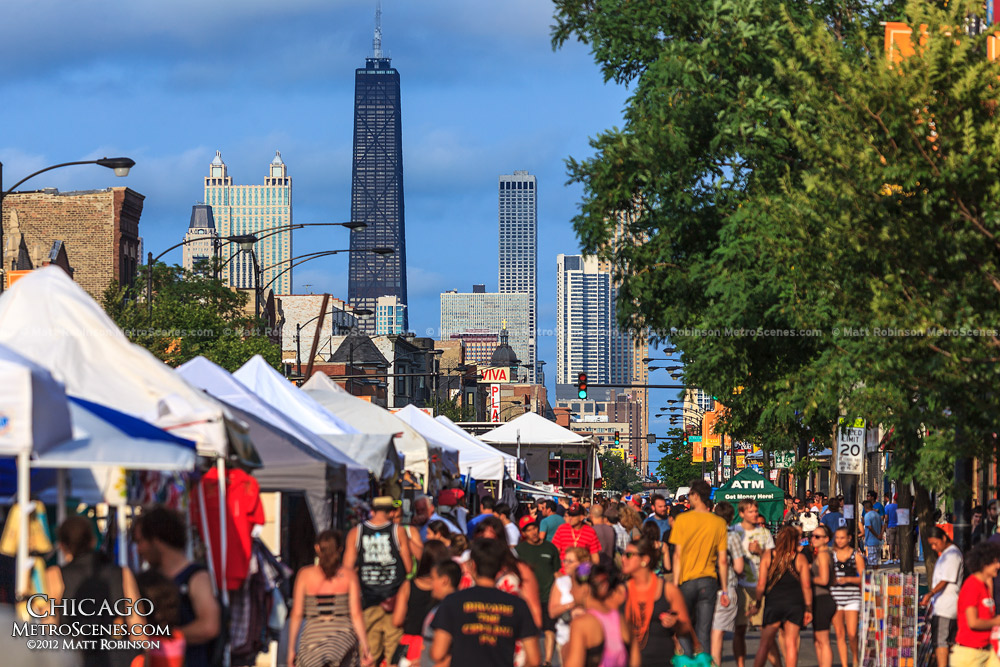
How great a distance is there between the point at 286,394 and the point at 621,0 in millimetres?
11246

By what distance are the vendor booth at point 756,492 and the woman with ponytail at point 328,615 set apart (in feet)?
62.6

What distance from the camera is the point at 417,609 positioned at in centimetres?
1308

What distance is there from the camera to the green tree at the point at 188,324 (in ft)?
137

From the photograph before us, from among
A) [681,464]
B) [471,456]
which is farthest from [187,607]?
[681,464]

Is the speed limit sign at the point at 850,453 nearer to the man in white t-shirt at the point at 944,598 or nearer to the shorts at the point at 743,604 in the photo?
the shorts at the point at 743,604

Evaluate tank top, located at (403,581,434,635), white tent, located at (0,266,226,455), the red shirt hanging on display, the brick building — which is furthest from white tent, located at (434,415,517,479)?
the brick building

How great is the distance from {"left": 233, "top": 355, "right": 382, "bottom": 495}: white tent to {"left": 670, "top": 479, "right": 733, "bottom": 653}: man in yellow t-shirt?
4.13 meters

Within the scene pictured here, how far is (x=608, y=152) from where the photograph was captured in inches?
974

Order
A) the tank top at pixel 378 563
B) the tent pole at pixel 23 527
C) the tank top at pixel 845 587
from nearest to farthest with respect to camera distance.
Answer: the tent pole at pixel 23 527, the tank top at pixel 378 563, the tank top at pixel 845 587

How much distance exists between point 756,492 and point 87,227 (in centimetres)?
5670

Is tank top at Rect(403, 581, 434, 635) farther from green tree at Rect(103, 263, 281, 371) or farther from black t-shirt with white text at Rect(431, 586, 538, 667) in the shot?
green tree at Rect(103, 263, 281, 371)

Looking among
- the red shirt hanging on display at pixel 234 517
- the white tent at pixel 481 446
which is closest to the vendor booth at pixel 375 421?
the white tent at pixel 481 446

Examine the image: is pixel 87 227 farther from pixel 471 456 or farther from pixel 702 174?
pixel 702 174

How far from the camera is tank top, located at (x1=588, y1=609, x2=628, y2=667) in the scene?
8938 mm
